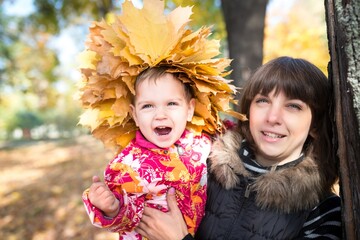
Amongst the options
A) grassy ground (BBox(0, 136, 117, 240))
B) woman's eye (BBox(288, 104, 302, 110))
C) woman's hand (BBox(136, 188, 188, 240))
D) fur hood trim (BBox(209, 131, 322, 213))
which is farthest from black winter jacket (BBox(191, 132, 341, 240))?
grassy ground (BBox(0, 136, 117, 240))

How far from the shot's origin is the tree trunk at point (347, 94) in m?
1.32

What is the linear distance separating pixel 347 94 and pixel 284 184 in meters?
0.62

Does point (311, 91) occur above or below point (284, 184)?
above

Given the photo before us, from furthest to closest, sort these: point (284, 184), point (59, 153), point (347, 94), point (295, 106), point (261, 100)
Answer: point (59, 153) → point (261, 100) → point (295, 106) → point (284, 184) → point (347, 94)

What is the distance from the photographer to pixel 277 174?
186 centimetres

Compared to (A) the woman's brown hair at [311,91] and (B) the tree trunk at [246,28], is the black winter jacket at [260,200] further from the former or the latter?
(B) the tree trunk at [246,28]

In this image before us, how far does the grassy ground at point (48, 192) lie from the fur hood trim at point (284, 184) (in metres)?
4.17

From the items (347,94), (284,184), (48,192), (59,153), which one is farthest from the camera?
(59,153)

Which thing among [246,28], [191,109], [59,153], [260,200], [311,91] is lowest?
[59,153]

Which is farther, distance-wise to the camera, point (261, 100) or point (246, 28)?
point (246, 28)

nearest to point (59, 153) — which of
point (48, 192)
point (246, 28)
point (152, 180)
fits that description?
point (48, 192)

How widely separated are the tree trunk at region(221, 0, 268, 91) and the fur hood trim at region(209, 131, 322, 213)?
2500 millimetres

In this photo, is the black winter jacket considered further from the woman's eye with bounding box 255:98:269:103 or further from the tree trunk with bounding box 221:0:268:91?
the tree trunk with bounding box 221:0:268:91

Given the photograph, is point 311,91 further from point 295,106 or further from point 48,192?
point 48,192
